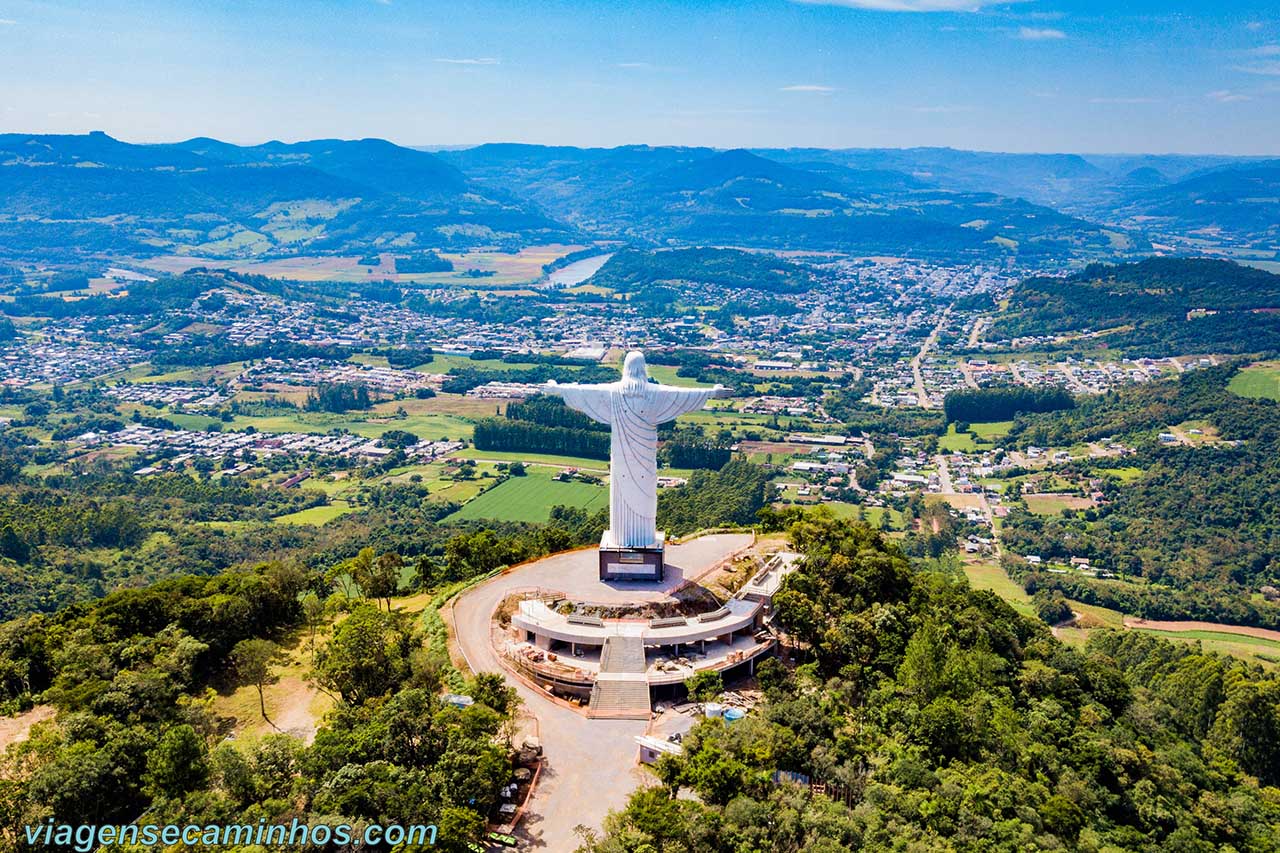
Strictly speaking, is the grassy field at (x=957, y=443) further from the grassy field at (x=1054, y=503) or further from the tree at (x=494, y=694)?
the tree at (x=494, y=694)

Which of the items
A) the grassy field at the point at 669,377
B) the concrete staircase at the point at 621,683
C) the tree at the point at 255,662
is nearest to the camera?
the concrete staircase at the point at 621,683

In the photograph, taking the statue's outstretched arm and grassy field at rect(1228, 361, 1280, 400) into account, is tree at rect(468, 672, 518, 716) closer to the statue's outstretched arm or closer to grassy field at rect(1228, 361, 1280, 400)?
the statue's outstretched arm

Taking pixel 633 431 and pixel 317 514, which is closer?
pixel 633 431

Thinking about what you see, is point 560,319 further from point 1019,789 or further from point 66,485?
point 1019,789

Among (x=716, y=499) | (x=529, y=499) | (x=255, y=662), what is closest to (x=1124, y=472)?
(x=716, y=499)

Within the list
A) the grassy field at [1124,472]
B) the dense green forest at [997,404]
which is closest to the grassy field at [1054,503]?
the grassy field at [1124,472]

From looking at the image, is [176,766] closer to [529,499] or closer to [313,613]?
[313,613]
